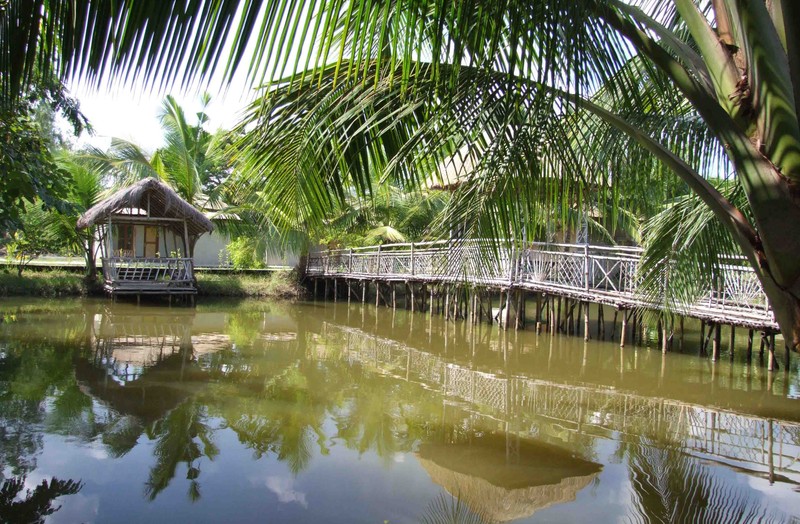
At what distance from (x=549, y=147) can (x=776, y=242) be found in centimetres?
104

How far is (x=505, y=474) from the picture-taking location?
5.36 metres

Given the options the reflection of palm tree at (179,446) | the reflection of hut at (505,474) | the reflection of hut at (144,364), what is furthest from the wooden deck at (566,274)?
the reflection of hut at (144,364)

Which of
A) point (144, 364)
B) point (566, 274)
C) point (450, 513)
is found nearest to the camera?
point (450, 513)

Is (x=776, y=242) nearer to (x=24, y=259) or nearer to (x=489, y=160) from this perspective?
(x=489, y=160)

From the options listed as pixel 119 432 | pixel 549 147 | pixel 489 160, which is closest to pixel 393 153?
pixel 489 160

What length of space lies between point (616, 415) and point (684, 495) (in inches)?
99.0

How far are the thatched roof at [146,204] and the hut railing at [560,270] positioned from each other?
5.42 meters

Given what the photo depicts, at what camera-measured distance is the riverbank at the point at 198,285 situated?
1902 centimetres

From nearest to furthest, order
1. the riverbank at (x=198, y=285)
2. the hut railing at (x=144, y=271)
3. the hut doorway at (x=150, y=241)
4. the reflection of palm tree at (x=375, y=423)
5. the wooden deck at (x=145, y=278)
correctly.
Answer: the reflection of palm tree at (x=375, y=423), the wooden deck at (x=145, y=278), the hut railing at (x=144, y=271), the riverbank at (x=198, y=285), the hut doorway at (x=150, y=241)

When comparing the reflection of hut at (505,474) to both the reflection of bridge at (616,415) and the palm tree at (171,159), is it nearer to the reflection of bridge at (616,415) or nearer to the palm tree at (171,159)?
the reflection of bridge at (616,415)

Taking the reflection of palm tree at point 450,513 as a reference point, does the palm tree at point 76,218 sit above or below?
above

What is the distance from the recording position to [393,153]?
8.29 ft

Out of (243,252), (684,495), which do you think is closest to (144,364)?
(684,495)

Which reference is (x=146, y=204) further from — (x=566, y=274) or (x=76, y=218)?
(x=566, y=274)
